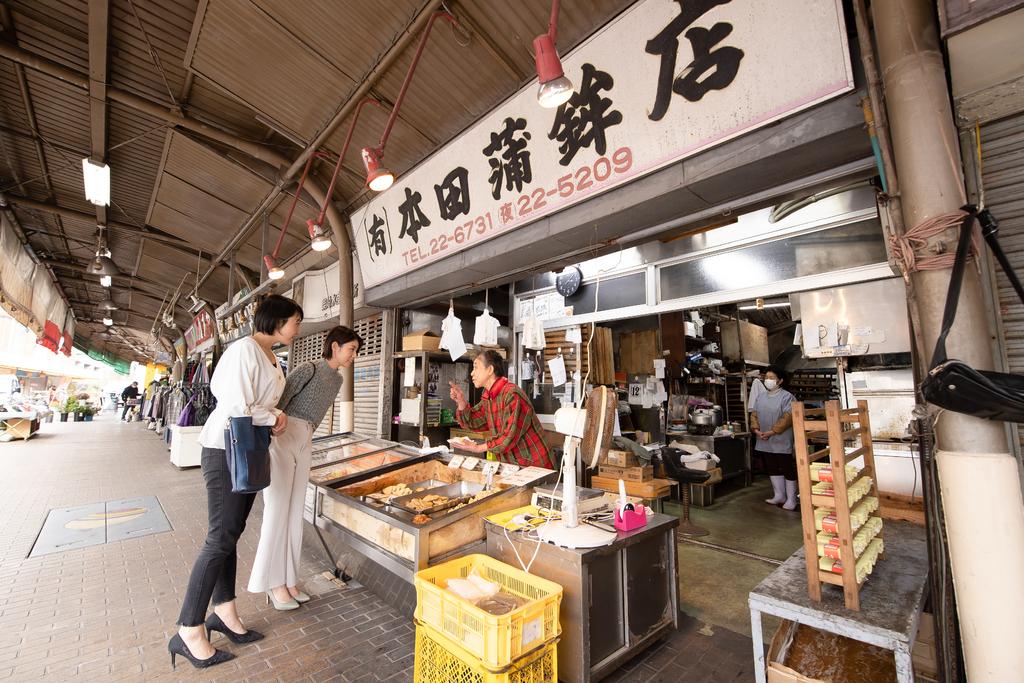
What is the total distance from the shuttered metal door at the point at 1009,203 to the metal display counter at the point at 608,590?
2.22 metres

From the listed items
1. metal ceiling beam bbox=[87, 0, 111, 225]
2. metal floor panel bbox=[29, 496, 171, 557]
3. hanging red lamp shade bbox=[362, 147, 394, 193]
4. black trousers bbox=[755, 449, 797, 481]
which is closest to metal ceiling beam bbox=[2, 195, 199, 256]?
metal ceiling beam bbox=[87, 0, 111, 225]

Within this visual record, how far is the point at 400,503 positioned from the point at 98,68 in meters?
7.11

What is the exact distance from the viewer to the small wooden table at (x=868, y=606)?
174 centimetres

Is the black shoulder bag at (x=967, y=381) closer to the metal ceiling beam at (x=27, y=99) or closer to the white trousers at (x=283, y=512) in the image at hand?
the white trousers at (x=283, y=512)

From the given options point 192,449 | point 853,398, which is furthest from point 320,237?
point 192,449

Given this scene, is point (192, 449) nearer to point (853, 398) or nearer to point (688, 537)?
point (688, 537)

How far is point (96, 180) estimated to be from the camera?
6.63m

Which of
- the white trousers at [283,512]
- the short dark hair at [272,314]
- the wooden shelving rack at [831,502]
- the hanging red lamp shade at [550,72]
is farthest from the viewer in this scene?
the white trousers at [283,512]

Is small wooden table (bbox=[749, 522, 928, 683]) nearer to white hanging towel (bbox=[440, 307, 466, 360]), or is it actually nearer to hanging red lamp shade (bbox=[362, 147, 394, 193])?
hanging red lamp shade (bbox=[362, 147, 394, 193])

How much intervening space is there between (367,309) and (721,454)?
7.00 m

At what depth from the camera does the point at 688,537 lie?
17.5ft

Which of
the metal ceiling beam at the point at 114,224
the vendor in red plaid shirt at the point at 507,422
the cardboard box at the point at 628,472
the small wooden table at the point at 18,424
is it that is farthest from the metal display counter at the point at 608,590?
the small wooden table at the point at 18,424

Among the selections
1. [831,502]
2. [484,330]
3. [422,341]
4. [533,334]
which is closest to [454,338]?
[484,330]

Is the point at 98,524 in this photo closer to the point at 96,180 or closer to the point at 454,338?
the point at 96,180
